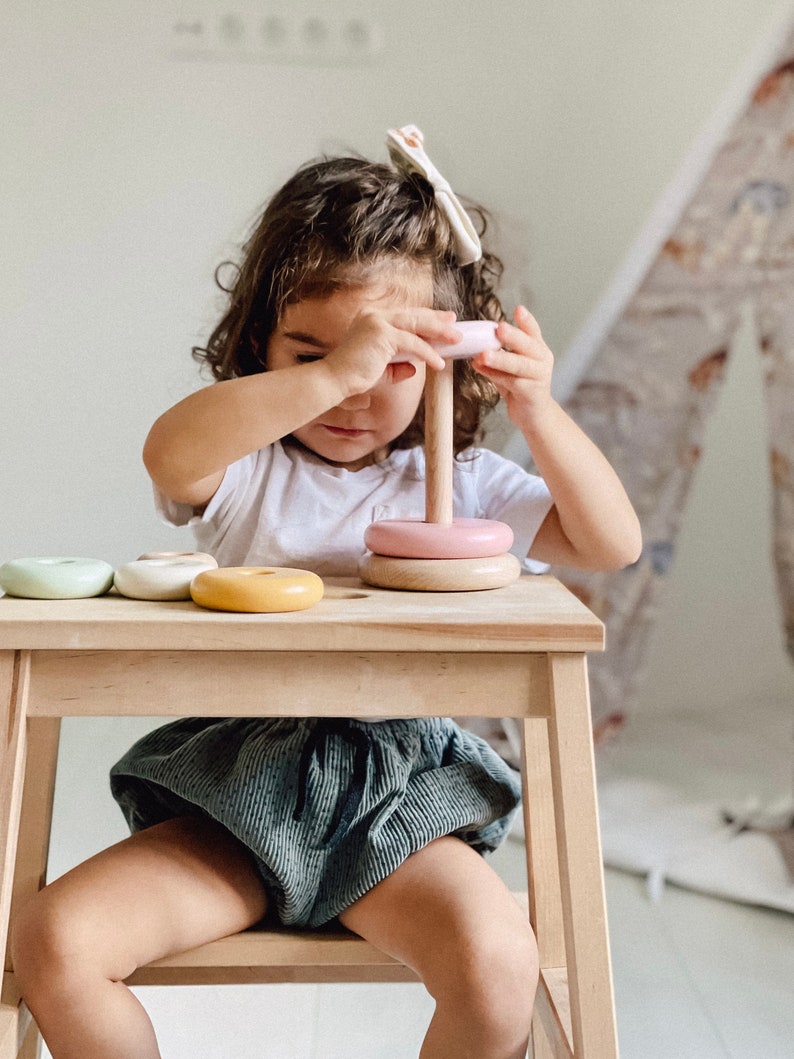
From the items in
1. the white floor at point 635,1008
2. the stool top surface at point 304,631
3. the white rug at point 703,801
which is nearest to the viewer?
the stool top surface at point 304,631

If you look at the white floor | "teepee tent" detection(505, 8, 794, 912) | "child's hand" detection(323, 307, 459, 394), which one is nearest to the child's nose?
"child's hand" detection(323, 307, 459, 394)

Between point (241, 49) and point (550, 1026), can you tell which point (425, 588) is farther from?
point (241, 49)

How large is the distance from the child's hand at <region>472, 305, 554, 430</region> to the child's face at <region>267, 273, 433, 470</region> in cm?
9

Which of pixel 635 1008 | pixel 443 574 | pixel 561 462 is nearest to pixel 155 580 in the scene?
pixel 443 574

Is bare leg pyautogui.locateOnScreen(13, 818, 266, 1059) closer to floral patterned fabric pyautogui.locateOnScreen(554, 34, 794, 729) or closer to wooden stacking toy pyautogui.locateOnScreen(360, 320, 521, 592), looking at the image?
wooden stacking toy pyautogui.locateOnScreen(360, 320, 521, 592)

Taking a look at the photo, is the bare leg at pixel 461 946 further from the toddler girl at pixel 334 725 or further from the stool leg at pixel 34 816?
the stool leg at pixel 34 816

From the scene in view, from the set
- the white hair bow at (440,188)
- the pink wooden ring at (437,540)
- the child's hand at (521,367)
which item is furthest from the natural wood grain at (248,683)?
the white hair bow at (440,188)

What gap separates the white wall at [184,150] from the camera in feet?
5.20

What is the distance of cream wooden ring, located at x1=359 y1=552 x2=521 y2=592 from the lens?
71 cm

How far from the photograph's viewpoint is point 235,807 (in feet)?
2.56

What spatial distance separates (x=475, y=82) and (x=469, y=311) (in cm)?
78

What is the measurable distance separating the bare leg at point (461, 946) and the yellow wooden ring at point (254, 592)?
0.75 feet

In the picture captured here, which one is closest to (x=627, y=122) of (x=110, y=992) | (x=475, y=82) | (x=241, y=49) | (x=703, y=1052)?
(x=475, y=82)

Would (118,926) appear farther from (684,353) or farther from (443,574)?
(684,353)
